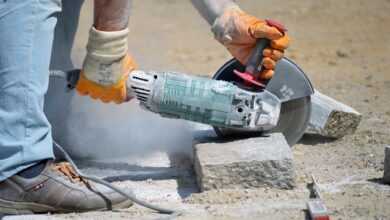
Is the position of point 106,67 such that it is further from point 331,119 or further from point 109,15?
point 331,119

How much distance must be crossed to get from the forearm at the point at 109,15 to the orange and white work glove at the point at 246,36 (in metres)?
0.51

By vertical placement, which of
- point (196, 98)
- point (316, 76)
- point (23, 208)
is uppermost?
point (196, 98)

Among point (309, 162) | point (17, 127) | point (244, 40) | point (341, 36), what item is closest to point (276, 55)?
point (244, 40)

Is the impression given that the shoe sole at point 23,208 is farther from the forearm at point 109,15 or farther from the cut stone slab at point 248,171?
the forearm at point 109,15

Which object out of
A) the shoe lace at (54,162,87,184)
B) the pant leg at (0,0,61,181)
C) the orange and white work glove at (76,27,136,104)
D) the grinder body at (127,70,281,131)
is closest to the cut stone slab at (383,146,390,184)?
the grinder body at (127,70,281,131)

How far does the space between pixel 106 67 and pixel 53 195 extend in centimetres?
50

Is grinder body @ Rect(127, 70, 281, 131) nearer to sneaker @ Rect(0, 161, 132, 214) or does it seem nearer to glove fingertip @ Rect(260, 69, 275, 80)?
glove fingertip @ Rect(260, 69, 275, 80)

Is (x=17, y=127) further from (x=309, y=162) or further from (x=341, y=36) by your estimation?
(x=341, y=36)

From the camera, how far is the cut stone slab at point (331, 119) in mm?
3920

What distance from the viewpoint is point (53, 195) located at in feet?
9.84

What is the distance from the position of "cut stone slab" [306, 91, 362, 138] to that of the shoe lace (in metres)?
1.26

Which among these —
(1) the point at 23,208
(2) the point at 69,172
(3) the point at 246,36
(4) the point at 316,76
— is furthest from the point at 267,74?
(4) the point at 316,76

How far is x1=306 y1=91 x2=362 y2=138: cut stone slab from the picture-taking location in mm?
3920

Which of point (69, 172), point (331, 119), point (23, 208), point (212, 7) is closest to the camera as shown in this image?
point (23, 208)
